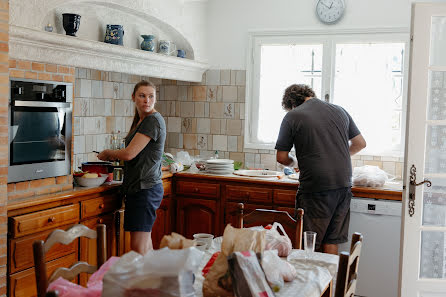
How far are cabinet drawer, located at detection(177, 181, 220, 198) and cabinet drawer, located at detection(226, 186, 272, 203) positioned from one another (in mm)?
122

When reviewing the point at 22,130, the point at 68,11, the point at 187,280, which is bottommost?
the point at 187,280

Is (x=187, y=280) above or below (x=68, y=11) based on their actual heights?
below

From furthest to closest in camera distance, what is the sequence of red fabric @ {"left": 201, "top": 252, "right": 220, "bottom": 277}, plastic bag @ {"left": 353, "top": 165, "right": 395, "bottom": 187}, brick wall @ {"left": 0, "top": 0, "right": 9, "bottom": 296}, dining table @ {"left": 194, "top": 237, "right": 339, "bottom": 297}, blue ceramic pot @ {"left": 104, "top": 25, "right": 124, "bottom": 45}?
plastic bag @ {"left": 353, "top": 165, "right": 395, "bottom": 187} < blue ceramic pot @ {"left": 104, "top": 25, "right": 124, "bottom": 45} < brick wall @ {"left": 0, "top": 0, "right": 9, "bottom": 296} < red fabric @ {"left": 201, "top": 252, "right": 220, "bottom": 277} < dining table @ {"left": 194, "top": 237, "right": 339, "bottom": 297}

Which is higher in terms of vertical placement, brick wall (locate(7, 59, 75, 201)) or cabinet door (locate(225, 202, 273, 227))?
brick wall (locate(7, 59, 75, 201))

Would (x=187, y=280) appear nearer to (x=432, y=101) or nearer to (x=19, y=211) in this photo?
(x=19, y=211)

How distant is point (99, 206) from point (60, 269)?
71.3 inches

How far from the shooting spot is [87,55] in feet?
12.8

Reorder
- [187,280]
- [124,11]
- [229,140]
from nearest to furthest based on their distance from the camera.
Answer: [187,280], [124,11], [229,140]

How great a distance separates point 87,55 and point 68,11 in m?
0.34

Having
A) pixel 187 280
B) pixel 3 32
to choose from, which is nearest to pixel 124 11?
pixel 3 32

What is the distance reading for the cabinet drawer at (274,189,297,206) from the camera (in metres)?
4.54

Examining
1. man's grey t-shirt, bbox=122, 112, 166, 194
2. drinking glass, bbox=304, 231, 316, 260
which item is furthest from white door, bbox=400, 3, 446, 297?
man's grey t-shirt, bbox=122, 112, 166, 194

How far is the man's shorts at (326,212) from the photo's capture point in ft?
12.5

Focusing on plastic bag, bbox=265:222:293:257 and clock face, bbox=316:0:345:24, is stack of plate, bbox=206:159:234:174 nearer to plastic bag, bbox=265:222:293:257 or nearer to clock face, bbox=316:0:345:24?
clock face, bbox=316:0:345:24
